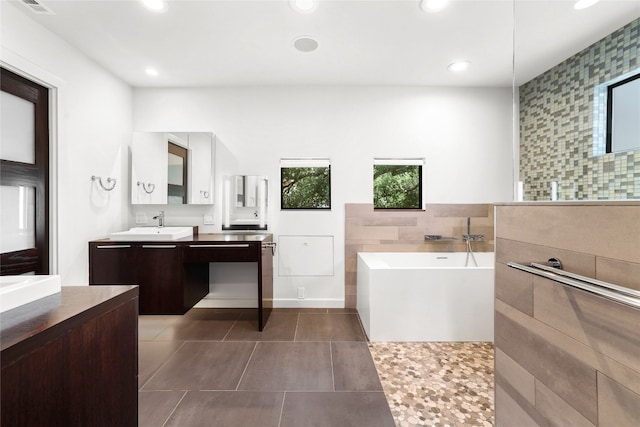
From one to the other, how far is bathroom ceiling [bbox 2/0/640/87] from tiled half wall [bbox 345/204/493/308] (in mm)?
1450

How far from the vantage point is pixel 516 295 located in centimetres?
120

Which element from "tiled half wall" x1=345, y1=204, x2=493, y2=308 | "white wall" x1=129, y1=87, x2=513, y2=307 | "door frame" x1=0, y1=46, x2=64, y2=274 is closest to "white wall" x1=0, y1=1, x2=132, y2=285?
"door frame" x1=0, y1=46, x2=64, y2=274

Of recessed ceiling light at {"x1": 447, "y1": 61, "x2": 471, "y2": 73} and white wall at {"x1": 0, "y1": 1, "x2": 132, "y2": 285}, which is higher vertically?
recessed ceiling light at {"x1": 447, "y1": 61, "x2": 471, "y2": 73}

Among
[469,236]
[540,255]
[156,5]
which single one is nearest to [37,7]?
[156,5]

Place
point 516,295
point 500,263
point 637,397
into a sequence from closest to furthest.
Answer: point 637,397
point 516,295
point 500,263

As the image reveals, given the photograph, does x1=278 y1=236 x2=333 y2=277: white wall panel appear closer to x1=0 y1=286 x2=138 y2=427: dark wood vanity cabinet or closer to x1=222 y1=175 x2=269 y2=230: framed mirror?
x1=222 y1=175 x2=269 y2=230: framed mirror

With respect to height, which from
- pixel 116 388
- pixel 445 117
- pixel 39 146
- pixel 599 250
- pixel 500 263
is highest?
pixel 445 117

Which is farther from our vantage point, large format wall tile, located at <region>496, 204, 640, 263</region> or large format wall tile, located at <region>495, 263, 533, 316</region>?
large format wall tile, located at <region>495, 263, 533, 316</region>

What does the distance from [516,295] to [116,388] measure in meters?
1.54

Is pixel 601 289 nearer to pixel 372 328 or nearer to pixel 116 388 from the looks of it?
pixel 116 388

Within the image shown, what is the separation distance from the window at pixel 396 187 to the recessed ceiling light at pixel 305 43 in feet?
4.86

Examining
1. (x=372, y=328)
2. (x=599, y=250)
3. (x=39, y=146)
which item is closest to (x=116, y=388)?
(x=599, y=250)

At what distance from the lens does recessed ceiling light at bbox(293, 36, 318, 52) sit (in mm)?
2408

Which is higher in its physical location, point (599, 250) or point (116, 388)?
point (599, 250)
